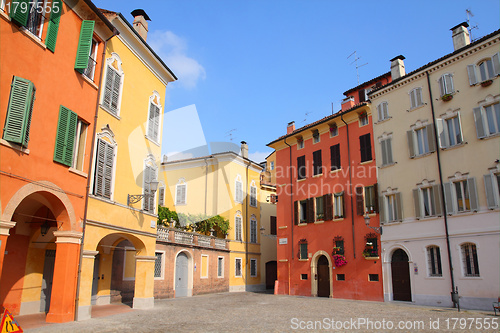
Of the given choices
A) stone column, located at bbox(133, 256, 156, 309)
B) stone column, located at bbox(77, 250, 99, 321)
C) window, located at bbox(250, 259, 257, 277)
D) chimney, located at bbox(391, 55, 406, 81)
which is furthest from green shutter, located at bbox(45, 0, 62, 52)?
window, located at bbox(250, 259, 257, 277)

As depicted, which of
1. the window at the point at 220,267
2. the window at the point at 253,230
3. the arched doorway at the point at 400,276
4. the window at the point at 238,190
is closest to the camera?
the arched doorway at the point at 400,276

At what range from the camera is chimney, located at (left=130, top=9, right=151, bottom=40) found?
18.2 meters

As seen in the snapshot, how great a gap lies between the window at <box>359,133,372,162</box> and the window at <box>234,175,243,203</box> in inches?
528

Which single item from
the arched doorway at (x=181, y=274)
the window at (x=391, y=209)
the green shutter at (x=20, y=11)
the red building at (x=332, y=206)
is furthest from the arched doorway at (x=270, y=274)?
the green shutter at (x=20, y=11)

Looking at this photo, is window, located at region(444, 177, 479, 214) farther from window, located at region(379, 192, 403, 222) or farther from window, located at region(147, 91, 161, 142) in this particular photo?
window, located at region(147, 91, 161, 142)

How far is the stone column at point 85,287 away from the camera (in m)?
12.3

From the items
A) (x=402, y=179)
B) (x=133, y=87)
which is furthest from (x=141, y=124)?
(x=402, y=179)

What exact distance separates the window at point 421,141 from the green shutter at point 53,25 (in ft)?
61.2

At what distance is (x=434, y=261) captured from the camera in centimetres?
1958

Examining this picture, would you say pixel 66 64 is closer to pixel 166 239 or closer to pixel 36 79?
pixel 36 79

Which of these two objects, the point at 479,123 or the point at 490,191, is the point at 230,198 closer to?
the point at 479,123

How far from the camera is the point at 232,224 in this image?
109ft

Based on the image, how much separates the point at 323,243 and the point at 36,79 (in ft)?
67.6

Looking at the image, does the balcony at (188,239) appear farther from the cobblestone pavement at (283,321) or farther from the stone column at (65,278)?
the stone column at (65,278)
